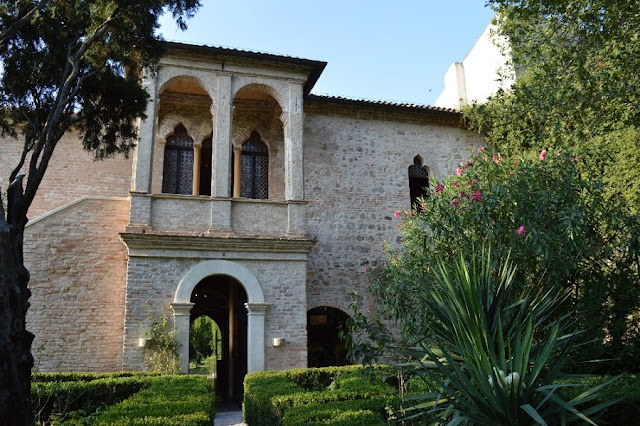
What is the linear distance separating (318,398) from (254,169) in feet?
28.2

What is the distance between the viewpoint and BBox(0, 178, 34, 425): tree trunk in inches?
155

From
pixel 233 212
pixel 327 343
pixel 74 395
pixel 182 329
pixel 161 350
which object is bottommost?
pixel 74 395

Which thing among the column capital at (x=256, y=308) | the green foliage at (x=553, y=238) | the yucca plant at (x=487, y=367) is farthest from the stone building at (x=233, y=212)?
the yucca plant at (x=487, y=367)

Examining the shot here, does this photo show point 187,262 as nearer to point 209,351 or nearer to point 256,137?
point 256,137

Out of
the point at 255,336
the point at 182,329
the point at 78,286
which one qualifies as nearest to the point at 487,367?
the point at 255,336

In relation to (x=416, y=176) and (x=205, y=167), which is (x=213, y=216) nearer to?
(x=205, y=167)

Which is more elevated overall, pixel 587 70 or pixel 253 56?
pixel 253 56

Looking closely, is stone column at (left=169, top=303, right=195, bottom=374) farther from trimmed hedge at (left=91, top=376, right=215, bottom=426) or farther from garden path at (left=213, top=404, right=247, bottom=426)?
trimmed hedge at (left=91, top=376, right=215, bottom=426)

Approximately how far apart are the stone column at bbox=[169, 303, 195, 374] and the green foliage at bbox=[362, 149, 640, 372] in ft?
15.2

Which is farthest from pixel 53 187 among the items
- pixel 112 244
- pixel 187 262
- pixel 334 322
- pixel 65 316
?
pixel 334 322

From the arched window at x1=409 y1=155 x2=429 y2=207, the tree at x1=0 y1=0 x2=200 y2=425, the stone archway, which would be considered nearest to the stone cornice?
the stone archway

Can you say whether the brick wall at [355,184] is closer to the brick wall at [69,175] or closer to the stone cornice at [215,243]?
the stone cornice at [215,243]

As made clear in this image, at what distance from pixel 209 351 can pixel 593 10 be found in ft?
113

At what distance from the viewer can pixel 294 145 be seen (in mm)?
12281
